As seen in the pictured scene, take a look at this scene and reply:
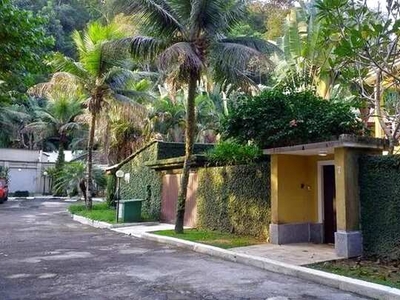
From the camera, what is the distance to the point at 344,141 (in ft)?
31.5

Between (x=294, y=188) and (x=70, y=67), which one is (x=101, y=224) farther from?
(x=294, y=188)

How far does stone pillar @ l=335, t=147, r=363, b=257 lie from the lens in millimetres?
9602

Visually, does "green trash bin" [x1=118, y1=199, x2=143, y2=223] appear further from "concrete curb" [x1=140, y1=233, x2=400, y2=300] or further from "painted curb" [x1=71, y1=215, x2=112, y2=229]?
"concrete curb" [x1=140, y1=233, x2=400, y2=300]

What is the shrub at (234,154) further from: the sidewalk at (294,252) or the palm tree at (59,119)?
the palm tree at (59,119)

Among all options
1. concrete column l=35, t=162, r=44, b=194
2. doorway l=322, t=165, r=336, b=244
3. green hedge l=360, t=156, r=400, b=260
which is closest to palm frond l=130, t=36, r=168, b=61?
doorway l=322, t=165, r=336, b=244

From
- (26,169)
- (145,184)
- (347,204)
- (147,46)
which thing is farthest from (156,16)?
(26,169)

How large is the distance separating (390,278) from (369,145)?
3.47 meters

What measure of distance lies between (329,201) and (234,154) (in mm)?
3494

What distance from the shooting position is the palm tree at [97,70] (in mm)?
19828

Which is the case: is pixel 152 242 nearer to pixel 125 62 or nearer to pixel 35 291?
pixel 35 291

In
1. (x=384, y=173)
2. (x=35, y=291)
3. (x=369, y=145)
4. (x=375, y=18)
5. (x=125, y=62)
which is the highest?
(x=125, y=62)

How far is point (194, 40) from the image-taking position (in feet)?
42.5

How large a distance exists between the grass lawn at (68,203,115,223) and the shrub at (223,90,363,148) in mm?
8316

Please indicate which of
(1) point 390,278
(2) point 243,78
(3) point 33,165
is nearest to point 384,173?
(1) point 390,278
